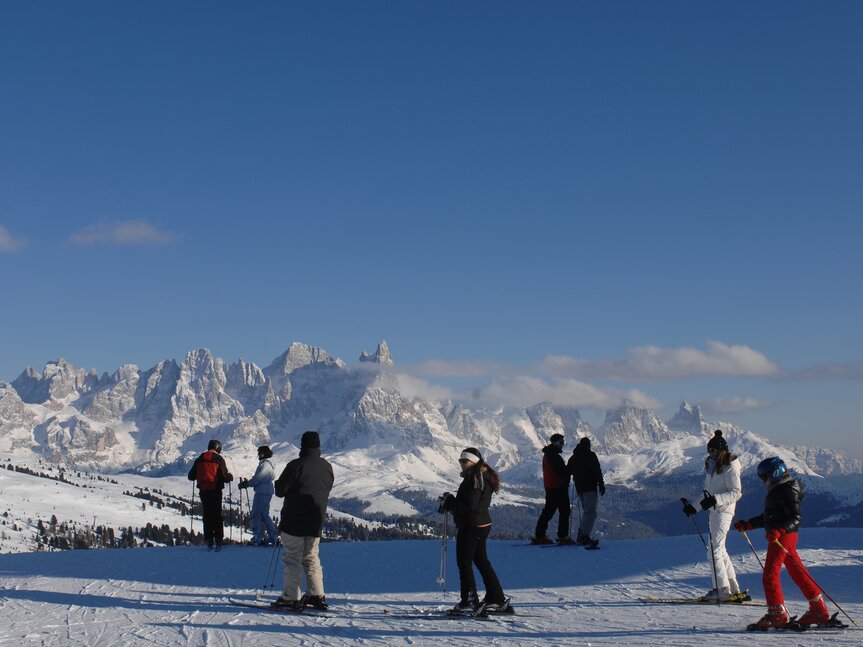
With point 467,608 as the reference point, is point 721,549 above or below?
above

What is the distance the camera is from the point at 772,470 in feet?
34.6

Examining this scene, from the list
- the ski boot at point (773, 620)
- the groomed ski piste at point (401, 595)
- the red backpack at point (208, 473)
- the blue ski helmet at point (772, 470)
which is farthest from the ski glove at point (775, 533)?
the red backpack at point (208, 473)

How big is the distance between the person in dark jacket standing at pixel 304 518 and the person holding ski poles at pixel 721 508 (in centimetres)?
540

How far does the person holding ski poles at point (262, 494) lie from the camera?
1842cm

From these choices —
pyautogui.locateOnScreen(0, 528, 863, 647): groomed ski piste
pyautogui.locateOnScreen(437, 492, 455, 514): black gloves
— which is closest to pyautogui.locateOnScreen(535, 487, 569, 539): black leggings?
pyautogui.locateOnScreen(0, 528, 863, 647): groomed ski piste

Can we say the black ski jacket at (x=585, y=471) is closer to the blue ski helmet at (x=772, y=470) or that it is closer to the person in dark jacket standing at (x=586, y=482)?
the person in dark jacket standing at (x=586, y=482)

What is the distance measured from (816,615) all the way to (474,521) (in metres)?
4.42

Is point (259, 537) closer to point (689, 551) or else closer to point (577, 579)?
point (577, 579)

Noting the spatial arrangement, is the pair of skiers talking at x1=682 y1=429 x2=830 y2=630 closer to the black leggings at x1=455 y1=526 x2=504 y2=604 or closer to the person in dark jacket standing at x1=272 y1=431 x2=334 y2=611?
the black leggings at x1=455 y1=526 x2=504 y2=604

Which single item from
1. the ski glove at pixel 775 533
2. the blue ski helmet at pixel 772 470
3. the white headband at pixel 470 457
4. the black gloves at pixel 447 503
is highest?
the white headband at pixel 470 457

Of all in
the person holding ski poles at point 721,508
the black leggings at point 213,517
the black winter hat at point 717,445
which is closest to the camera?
the person holding ski poles at point 721,508

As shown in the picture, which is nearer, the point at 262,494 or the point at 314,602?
the point at 314,602

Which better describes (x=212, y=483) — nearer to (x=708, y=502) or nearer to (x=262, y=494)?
(x=262, y=494)

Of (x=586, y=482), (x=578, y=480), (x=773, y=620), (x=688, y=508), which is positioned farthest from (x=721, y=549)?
(x=578, y=480)
